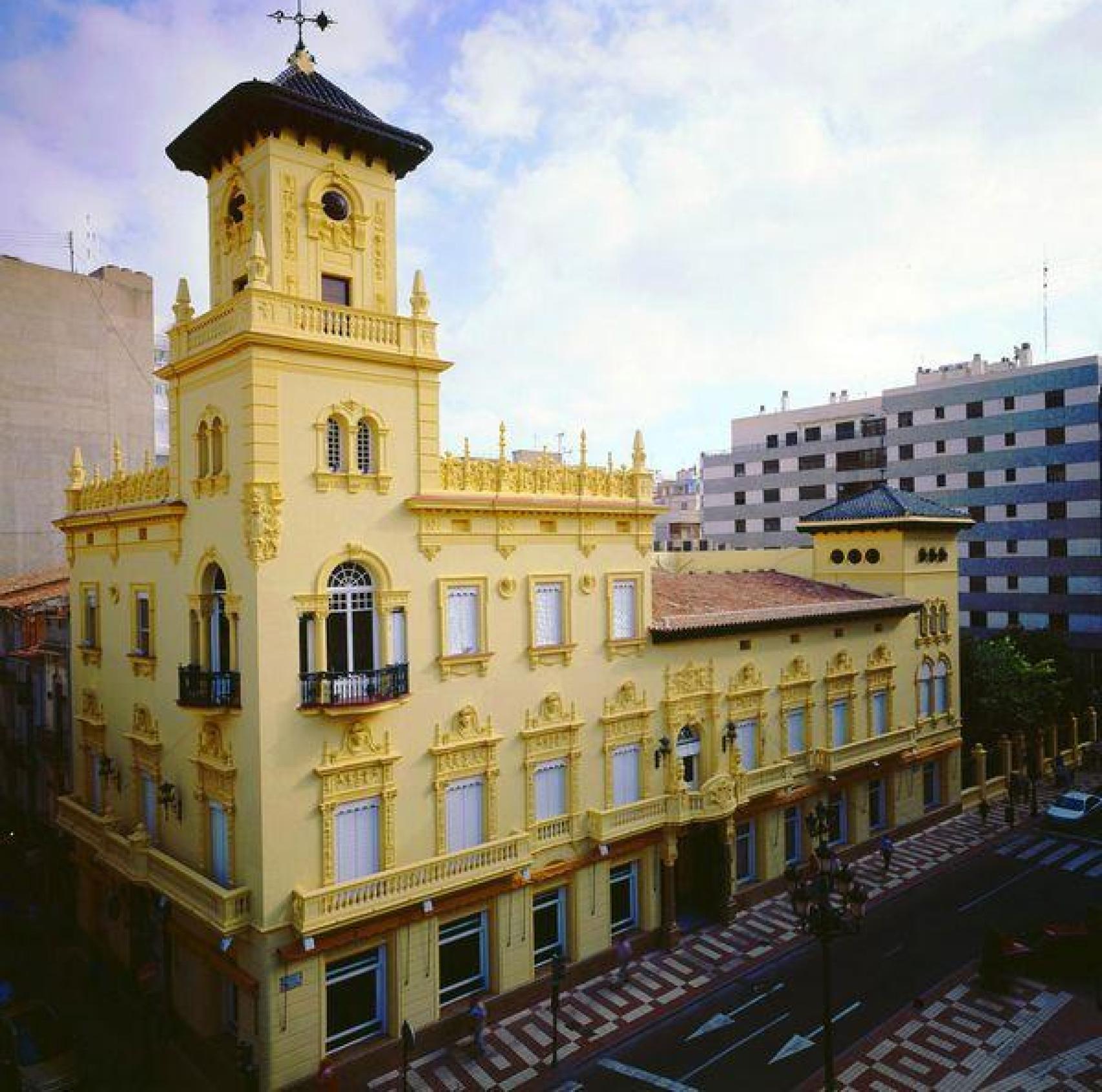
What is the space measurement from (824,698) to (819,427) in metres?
48.1

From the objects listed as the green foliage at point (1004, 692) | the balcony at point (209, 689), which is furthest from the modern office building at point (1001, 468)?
the balcony at point (209, 689)

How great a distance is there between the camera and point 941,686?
40312mm

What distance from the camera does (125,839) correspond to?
24.0 meters

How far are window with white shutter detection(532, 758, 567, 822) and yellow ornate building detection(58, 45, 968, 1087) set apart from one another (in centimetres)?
16

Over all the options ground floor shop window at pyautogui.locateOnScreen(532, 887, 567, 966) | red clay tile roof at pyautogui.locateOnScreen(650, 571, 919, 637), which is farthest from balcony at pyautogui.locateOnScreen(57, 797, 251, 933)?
red clay tile roof at pyautogui.locateOnScreen(650, 571, 919, 637)

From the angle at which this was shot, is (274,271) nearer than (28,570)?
Yes

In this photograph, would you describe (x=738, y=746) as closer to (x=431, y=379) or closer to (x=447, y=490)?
(x=447, y=490)

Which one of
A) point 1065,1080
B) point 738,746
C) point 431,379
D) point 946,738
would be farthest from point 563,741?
point 946,738

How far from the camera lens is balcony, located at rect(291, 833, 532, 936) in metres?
19.9

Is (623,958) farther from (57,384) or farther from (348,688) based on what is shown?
(57,384)

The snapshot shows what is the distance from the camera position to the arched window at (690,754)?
2953 cm

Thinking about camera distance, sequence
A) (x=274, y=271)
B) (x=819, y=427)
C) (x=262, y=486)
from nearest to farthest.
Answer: (x=262, y=486) → (x=274, y=271) → (x=819, y=427)

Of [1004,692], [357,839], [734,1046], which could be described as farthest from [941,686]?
[357,839]

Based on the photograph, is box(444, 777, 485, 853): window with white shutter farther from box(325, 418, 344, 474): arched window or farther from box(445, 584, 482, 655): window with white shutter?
box(325, 418, 344, 474): arched window
